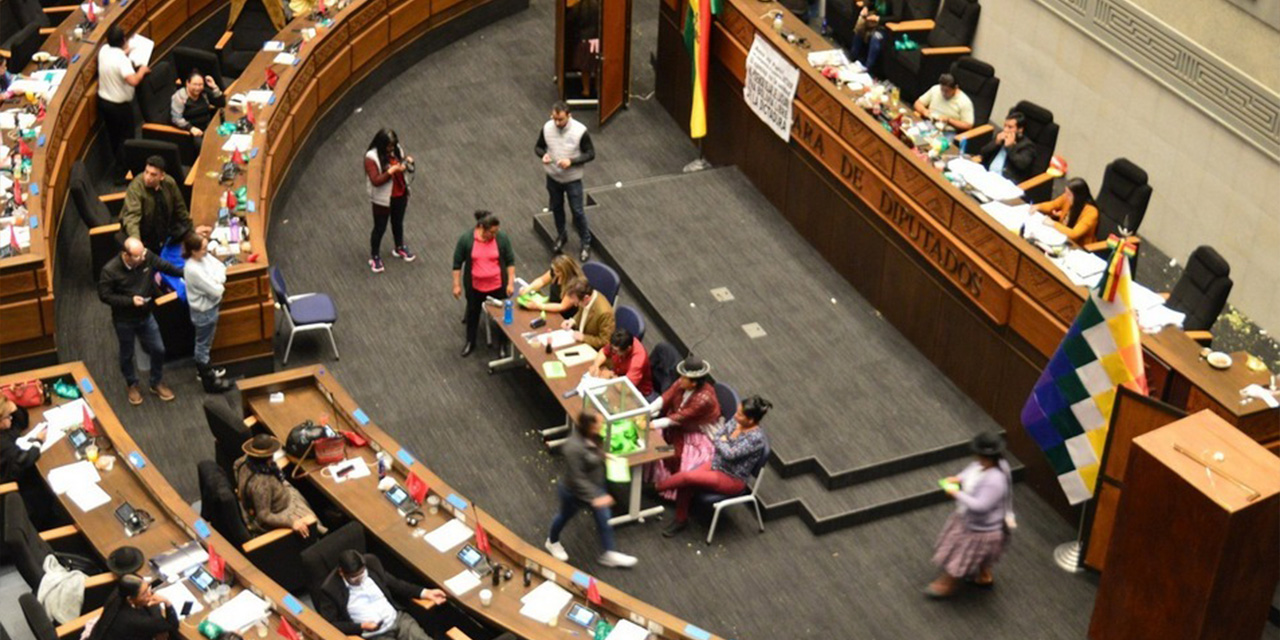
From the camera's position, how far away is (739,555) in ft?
37.6

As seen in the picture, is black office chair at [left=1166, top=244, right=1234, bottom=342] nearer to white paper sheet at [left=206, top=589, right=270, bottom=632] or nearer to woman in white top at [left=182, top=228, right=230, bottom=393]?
white paper sheet at [left=206, top=589, right=270, bottom=632]

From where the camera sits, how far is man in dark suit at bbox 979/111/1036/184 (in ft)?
45.1

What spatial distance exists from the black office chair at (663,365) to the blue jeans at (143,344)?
10.9ft

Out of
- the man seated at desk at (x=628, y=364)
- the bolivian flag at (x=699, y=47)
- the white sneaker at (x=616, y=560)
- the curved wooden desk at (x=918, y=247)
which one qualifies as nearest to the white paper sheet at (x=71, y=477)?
the white sneaker at (x=616, y=560)

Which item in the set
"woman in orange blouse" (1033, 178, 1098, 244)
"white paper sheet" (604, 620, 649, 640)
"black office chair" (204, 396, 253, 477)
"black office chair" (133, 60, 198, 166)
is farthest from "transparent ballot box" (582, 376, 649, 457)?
"black office chair" (133, 60, 198, 166)

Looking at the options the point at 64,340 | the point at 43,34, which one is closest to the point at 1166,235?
the point at 64,340

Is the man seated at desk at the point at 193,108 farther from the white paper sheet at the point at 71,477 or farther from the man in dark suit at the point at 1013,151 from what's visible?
the man in dark suit at the point at 1013,151

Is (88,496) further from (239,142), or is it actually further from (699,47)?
(699,47)

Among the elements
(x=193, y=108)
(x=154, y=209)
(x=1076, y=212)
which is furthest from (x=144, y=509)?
(x=1076, y=212)

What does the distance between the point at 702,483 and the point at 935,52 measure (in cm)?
604

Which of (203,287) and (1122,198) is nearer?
(203,287)

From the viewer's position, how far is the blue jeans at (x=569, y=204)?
13.9m

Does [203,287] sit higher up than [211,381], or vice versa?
[203,287]

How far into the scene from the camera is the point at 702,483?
11.3m
